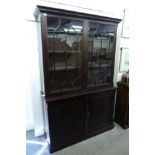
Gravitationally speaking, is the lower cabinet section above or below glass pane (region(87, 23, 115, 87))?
below

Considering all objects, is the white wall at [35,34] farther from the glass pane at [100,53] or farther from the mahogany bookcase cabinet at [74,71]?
the glass pane at [100,53]

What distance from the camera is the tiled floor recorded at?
194 centimetres

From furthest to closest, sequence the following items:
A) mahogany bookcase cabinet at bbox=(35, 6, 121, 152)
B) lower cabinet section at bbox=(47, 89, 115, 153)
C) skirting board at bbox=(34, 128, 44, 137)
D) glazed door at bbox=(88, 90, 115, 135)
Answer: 1. skirting board at bbox=(34, 128, 44, 137)
2. glazed door at bbox=(88, 90, 115, 135)
3. lower cabinet section at bbox=(47, 89, 115, 153)
4. mahogany bookcase cabinet at bbox=(35, 6, 121, 152)

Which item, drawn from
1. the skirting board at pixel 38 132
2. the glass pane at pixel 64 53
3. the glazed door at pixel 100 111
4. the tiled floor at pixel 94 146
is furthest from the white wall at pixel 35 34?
the glazed door at pixel 100 111

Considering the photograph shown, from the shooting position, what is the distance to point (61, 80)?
188 cm

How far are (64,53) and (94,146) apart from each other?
152 centimetres

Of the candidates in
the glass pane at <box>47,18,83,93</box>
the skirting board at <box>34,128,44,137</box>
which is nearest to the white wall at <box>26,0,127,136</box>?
the skirting board at <box>34,128,44,137</box>

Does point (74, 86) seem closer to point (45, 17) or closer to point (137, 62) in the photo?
point (45, 17)

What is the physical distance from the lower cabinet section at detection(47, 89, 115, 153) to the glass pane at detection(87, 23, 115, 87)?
0.26 meters

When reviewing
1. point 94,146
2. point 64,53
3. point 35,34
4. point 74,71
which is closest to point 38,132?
point 94,146

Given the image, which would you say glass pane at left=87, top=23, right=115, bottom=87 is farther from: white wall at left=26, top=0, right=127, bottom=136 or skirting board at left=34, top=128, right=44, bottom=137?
skirting board at left=34, top=128, right=44, bottom=137

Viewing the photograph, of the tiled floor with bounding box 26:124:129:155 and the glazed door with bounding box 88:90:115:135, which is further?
the glazed door with bounding box 88:90:115:135

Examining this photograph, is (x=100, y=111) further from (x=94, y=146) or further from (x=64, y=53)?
(x=64, y=53)

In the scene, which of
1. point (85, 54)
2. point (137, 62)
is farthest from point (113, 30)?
point (137, 62)
